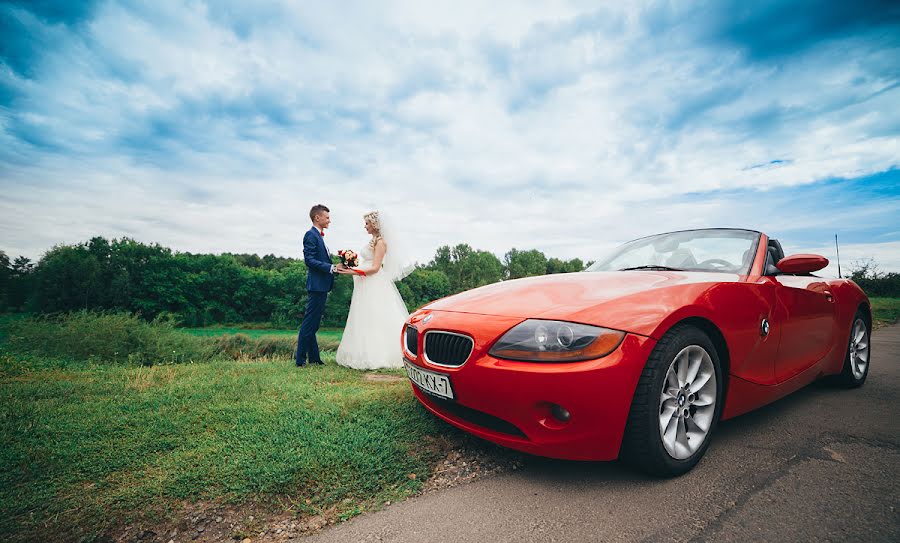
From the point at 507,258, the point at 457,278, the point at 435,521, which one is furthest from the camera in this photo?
the point at 507,258

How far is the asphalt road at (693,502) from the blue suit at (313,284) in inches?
151

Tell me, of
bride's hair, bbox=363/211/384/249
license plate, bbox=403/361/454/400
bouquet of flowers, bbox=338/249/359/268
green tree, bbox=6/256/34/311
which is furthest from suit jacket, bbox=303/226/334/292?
green tree, bbox=6/256/34/311

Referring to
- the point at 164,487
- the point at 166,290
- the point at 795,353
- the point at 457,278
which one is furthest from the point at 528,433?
the point at 457,278

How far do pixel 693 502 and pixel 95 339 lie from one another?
12.5 meters

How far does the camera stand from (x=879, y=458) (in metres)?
2.13

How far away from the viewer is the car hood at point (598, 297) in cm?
188

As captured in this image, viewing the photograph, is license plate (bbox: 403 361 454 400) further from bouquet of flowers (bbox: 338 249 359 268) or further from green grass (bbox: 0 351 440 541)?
bouquet of flowers (bbox: 338 249 359 268)

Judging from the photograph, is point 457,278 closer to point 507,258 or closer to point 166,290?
point 507,258

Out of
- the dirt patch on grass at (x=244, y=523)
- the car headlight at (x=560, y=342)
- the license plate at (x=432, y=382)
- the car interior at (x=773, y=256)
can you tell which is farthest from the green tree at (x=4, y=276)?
the car interior at (x=773, y=256)

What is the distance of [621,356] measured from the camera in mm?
1756

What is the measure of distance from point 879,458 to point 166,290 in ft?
Result: 187

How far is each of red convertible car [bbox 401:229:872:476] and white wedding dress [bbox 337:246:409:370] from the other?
9.17 feet

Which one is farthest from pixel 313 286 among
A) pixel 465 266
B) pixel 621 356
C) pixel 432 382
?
pixel 465 266

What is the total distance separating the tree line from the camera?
96.1ft
